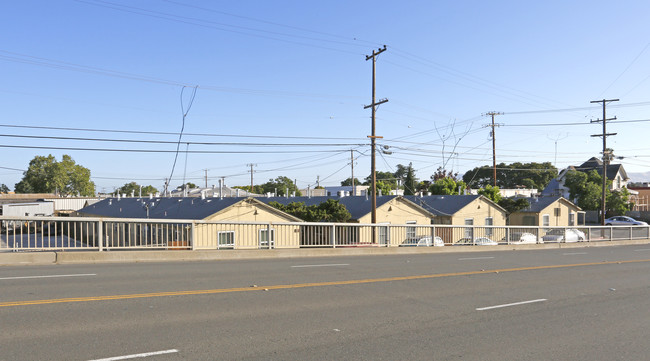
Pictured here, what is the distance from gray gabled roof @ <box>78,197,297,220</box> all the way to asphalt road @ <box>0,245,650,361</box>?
950 inches

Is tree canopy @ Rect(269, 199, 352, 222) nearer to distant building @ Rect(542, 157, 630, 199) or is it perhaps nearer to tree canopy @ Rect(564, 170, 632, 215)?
tree canopy @ Rect(564, 170, 632, 215)

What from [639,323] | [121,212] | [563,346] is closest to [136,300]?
[563,346]

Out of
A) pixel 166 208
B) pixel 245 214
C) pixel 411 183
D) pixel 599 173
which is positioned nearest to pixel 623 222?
pixel 599 173

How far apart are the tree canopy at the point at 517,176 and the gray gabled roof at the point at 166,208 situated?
91.0 m

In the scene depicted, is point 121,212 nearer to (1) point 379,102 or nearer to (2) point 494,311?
(1) point 379,102

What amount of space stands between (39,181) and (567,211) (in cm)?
9419

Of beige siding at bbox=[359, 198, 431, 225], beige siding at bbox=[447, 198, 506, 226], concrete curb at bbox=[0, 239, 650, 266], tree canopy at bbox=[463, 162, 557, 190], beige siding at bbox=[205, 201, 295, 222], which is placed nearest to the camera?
concrete curb at bbox=[0, 239, 650, 266]

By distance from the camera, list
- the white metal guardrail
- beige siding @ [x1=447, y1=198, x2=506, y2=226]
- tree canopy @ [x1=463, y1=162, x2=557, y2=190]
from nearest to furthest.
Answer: the white metal guardrail < beige siding @ [x1=447, y1=198, x2=506, y2=226] < tree canopy @ [x1=463, y1=162, x2=557, y2=190]

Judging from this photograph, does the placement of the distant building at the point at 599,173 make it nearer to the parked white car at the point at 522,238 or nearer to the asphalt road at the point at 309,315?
the parked white car at the point at 522,238

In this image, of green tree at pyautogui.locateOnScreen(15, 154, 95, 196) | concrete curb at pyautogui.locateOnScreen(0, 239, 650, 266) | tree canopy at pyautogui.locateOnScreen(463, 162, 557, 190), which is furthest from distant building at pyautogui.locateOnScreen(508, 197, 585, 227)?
green tree at pyautogui.locateOnScreen(15, 154, 95, 196)

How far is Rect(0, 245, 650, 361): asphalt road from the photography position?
243 inches

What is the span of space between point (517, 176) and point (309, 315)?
434 ft

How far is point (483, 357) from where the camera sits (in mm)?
6164

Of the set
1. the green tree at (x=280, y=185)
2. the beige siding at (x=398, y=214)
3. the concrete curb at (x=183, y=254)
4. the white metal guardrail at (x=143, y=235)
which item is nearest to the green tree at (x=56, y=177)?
the green tree at (x=280, y=185)
